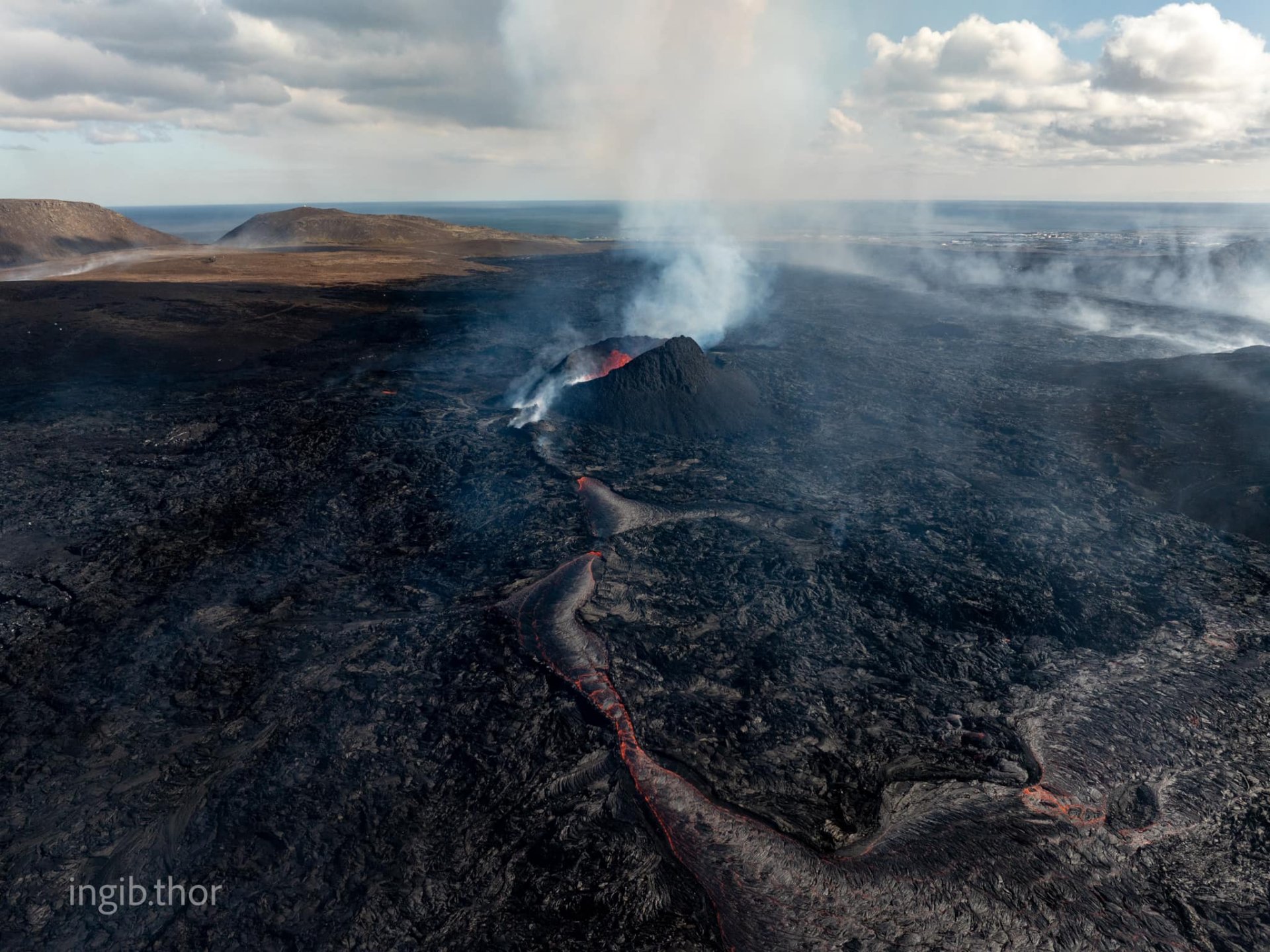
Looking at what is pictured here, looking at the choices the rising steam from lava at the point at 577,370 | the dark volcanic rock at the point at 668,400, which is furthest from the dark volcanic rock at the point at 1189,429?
the rising steam from lava at the point at 577,370

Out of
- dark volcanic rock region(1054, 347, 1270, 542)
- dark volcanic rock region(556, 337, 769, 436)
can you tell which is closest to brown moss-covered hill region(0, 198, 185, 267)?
dark volcanic rock region(556, 337, 769, 436)

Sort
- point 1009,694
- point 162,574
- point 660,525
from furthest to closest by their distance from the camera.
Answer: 1. point 660,525
2. point 162,574
3. point 1009,694

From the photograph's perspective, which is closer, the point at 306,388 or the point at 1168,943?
the point at 1168,943

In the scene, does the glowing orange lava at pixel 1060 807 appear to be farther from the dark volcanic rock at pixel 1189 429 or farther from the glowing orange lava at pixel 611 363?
the glowing orange lava at pixel 611 363

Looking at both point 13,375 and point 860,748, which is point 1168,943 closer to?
point 860,748

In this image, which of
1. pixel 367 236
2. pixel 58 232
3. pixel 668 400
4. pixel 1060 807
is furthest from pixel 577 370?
pixel 367 236

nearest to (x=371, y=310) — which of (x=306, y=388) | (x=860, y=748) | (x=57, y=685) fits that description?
(x=306, y=388)

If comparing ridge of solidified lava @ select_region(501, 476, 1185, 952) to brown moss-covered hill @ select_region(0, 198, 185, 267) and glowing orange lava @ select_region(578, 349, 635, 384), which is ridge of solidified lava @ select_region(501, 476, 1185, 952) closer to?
glowing orange lava @ select_region(578, 349, 635, 384)
